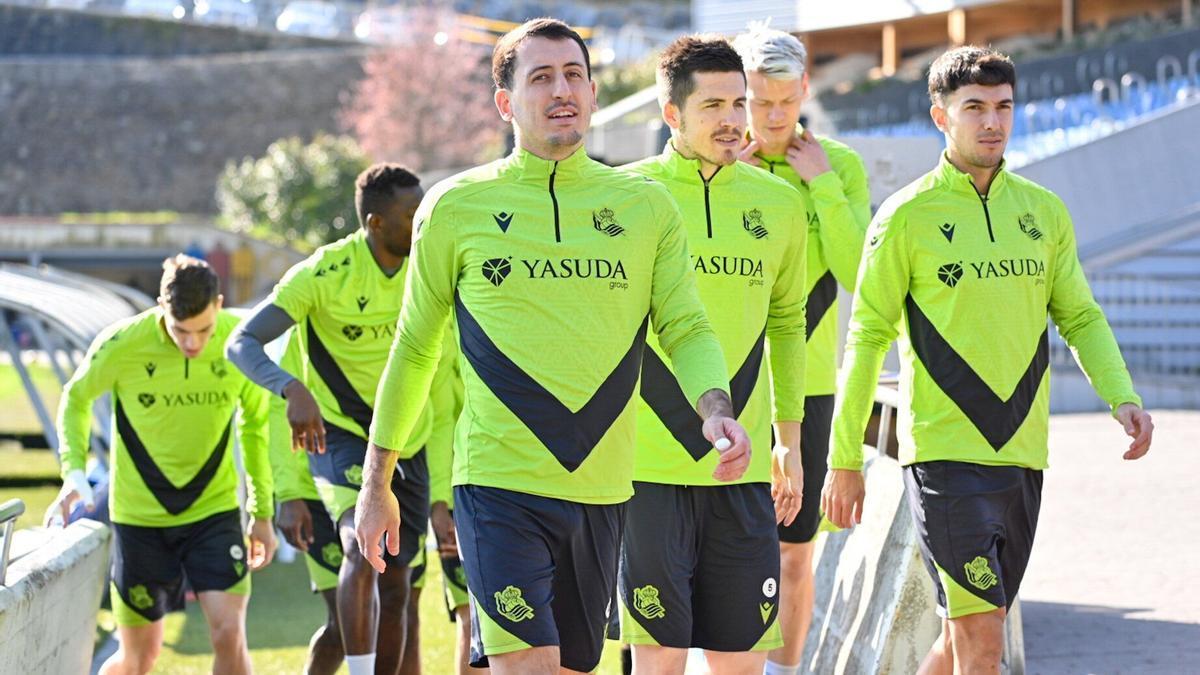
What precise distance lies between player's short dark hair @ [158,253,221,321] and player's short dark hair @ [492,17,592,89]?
134 inches

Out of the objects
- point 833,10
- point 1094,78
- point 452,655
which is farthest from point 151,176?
point 452,655

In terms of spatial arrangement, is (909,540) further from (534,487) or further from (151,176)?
(151,176)

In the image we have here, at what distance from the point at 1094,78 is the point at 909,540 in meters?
25.3

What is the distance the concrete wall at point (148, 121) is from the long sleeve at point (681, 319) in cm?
7180

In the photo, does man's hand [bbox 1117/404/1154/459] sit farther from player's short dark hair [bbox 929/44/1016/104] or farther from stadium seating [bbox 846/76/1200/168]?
stadium seating [bbox 846/76/1200/168]

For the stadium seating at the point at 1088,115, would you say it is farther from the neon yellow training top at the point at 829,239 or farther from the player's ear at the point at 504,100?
the player's ear at the point at 504,100

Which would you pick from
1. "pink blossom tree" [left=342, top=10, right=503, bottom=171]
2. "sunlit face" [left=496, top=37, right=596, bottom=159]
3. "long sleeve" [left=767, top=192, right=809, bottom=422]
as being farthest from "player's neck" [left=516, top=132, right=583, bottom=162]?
"pink blossom tree" [left=342, top=10, right=503, bottom=171]

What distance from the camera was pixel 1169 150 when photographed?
24344mm

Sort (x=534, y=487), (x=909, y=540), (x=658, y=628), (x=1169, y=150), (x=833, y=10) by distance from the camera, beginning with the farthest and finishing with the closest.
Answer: (x=833, y=10) → (x=1169, y=150) → (x=909, y=540) → (x=658, y=628) → (x=534, y=487)

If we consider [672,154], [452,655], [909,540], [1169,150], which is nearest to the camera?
[672,154]

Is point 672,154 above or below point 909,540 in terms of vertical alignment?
above

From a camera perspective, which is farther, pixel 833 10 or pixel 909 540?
pixel 833 10

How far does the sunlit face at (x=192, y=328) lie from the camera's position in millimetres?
8422

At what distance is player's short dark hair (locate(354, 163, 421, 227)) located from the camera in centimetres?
804
